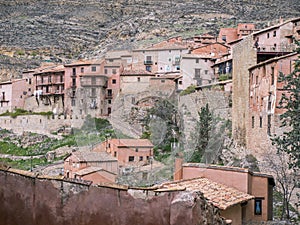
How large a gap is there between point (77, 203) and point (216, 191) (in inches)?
316

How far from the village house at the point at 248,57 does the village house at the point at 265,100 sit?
31cm

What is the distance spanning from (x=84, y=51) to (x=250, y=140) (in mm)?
81120

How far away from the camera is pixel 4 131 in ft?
200

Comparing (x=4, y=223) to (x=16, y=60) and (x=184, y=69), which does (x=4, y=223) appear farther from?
(x=16, y=60)

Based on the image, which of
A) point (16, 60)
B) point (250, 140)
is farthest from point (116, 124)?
point (16, 60)

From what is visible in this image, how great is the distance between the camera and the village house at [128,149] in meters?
22.2

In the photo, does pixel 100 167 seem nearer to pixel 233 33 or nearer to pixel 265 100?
pixel 265 100

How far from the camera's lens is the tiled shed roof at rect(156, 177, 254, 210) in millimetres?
13578

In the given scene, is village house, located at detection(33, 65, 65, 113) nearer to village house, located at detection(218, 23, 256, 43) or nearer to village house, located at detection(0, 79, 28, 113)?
village house, located at detection(0, 79, 28, 113)

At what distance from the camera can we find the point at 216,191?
14.7 m

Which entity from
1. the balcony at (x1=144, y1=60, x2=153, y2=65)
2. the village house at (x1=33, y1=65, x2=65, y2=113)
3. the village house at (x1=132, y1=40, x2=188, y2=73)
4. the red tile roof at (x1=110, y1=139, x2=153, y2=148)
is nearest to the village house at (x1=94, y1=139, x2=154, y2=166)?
the red tile roof at (x1=110, y1=139, x2=153, y2=148)

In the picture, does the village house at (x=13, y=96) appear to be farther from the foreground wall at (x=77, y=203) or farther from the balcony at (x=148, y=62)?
the foreground wall at (x=77, y=203)

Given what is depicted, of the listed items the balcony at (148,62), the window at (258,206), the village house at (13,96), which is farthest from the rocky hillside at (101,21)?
the window at (258,206)

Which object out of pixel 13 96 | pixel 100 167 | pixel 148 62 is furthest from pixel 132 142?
pixel 13 96
